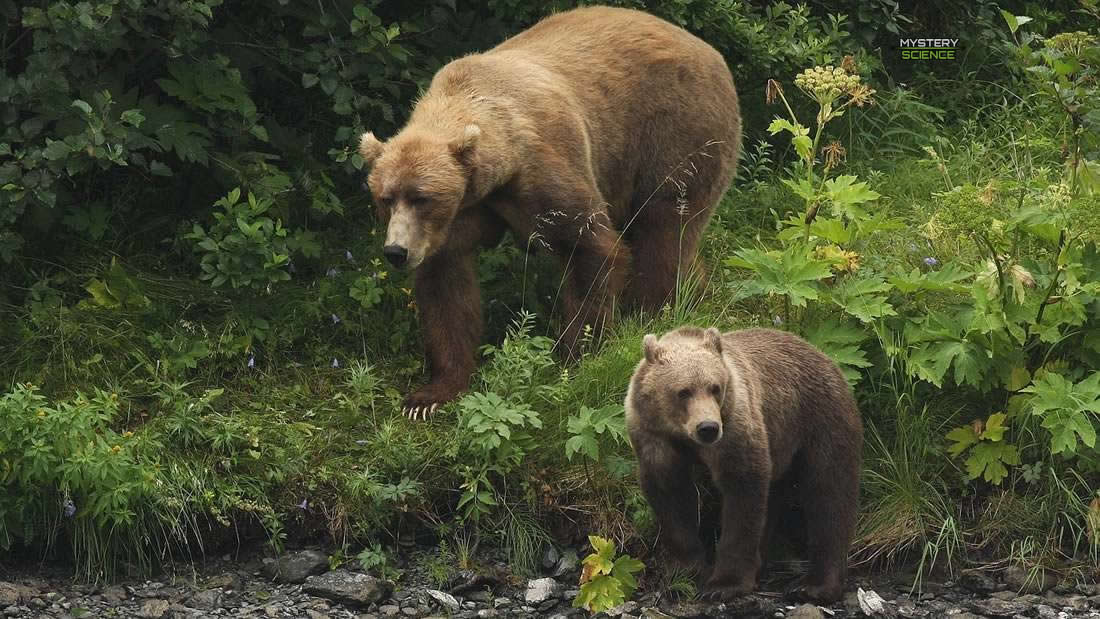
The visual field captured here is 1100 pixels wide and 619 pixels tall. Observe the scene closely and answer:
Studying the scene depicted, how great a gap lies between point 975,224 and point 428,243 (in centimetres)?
210

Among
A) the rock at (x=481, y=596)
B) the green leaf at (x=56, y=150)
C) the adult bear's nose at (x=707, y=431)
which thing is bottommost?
the rock at (x=481, y=596)

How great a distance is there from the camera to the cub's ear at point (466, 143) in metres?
6.29

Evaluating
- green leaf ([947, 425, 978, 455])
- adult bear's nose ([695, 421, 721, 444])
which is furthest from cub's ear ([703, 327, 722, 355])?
green leaf ([947, 425, 978, 455])

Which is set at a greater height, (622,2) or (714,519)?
(622,2)

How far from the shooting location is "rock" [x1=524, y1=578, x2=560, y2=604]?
5.73 meters

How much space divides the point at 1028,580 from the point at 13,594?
3625 mm

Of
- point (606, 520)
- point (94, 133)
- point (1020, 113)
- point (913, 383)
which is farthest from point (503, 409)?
point (1020, 113)

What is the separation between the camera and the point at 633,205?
7324 mm

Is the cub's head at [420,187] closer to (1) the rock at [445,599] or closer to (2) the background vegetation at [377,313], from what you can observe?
(2) the background vegetation at [377,313]

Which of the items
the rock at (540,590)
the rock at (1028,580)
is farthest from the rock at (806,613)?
the rock at (540,590)

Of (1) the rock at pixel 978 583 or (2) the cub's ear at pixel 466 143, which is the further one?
(2) the cub's ear at pixel 466 143

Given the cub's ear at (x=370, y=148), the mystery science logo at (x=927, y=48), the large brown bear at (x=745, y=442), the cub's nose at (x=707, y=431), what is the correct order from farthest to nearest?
1. the mystery science logo at (x=927, y=48)
2. the cub's ear at (x=370, y=148)
3. the large brown bear at (x=745, y=442)
4. the cub's nose at (x=707, y=431)

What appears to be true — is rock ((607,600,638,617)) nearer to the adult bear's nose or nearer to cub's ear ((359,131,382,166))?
the adult bear's nose

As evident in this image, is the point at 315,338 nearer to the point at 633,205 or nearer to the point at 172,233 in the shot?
the point at 172,233
